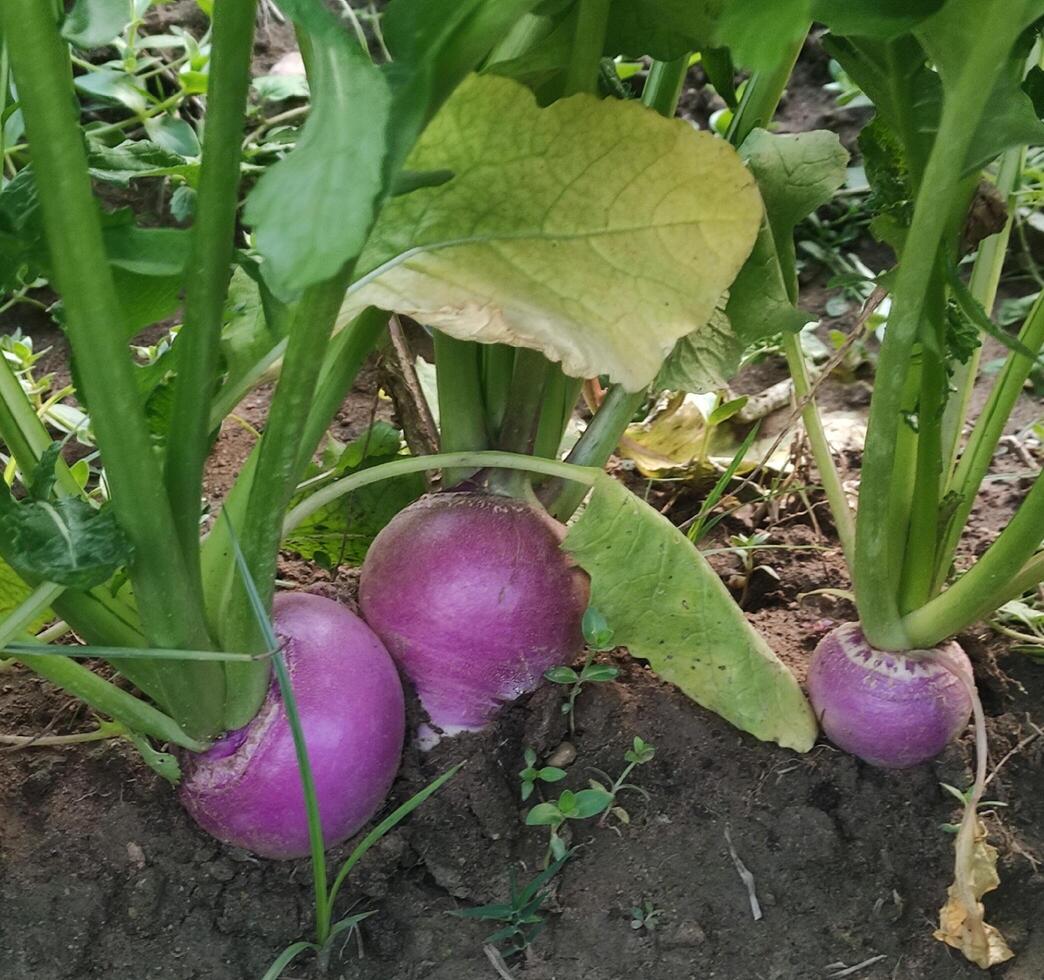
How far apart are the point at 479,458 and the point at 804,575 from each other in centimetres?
43

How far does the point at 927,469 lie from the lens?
0.82 m

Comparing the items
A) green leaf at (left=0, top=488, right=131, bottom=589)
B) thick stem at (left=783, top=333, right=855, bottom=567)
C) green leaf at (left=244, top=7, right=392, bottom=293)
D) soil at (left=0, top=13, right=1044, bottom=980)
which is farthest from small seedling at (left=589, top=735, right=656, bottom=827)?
green leaf at (left=244, top=7, right=392, bottom=293)

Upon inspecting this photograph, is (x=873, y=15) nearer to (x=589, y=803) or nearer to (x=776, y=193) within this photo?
(x=776, y=193)

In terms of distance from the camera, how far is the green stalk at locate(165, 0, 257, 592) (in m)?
0.54

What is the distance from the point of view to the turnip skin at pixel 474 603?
82 centimetres

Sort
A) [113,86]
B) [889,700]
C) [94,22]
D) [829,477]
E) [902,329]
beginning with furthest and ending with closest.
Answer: [113,86]
[829,477]
[889,700]
[902,329]
[94,22]

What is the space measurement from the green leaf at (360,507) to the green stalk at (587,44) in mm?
351

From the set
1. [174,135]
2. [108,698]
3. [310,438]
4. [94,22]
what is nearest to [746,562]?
[310,438]

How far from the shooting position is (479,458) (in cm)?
77

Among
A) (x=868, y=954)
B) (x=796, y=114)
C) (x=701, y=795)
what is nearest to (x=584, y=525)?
(x=701, y=795)

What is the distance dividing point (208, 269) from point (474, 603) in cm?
33

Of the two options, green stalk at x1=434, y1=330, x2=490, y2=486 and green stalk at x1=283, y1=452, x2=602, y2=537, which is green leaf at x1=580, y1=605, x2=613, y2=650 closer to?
green stalk at x1=283, y1=452, x2=602, y2=537

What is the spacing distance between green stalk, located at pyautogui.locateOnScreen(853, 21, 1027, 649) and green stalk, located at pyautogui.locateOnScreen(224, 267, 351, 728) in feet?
1.14

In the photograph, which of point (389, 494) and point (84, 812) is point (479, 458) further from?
point (84, 812)
